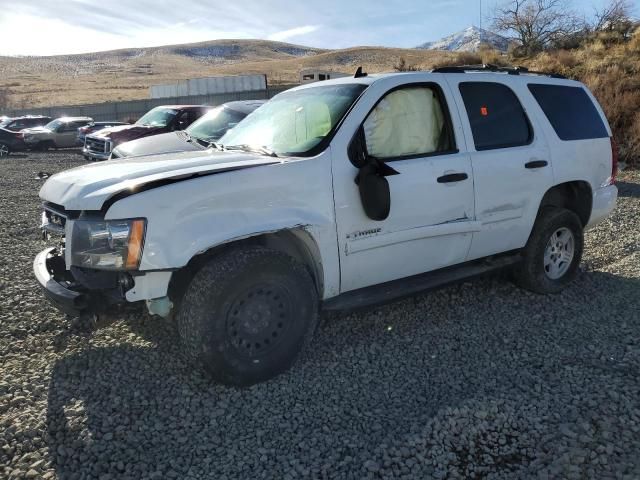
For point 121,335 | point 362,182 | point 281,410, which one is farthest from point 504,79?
point 121,335

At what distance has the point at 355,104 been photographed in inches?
152

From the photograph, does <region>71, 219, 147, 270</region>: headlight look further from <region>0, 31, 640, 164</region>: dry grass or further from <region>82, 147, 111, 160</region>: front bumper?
A: <region>0, 31, 640, 164</region>: dry grass

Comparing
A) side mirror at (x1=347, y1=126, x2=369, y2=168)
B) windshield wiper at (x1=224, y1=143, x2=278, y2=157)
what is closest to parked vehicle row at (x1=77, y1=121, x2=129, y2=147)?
windshield wiper at (x1=224, y1=143, x2=278, y2=157)

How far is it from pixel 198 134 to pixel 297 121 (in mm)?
5722

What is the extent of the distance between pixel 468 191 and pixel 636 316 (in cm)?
181

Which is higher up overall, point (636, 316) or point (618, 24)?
point (618, 24)

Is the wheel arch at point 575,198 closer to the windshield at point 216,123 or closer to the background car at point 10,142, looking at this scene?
the windshield at point 216,123

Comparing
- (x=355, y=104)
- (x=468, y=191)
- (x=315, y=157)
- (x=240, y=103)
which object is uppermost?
(x=240, y=103)

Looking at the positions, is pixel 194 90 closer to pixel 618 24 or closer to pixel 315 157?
pixel 618 24

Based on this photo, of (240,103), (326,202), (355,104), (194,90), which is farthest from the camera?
(194,90)

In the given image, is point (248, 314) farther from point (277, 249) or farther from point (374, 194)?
point (374, 194)

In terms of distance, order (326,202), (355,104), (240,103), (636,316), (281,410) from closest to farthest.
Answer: (281,410), (326,202), (355,104), (636,316), (240,103)

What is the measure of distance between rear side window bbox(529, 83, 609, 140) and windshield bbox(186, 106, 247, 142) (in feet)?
18.5

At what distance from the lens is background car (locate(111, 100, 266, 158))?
866 centimetres
